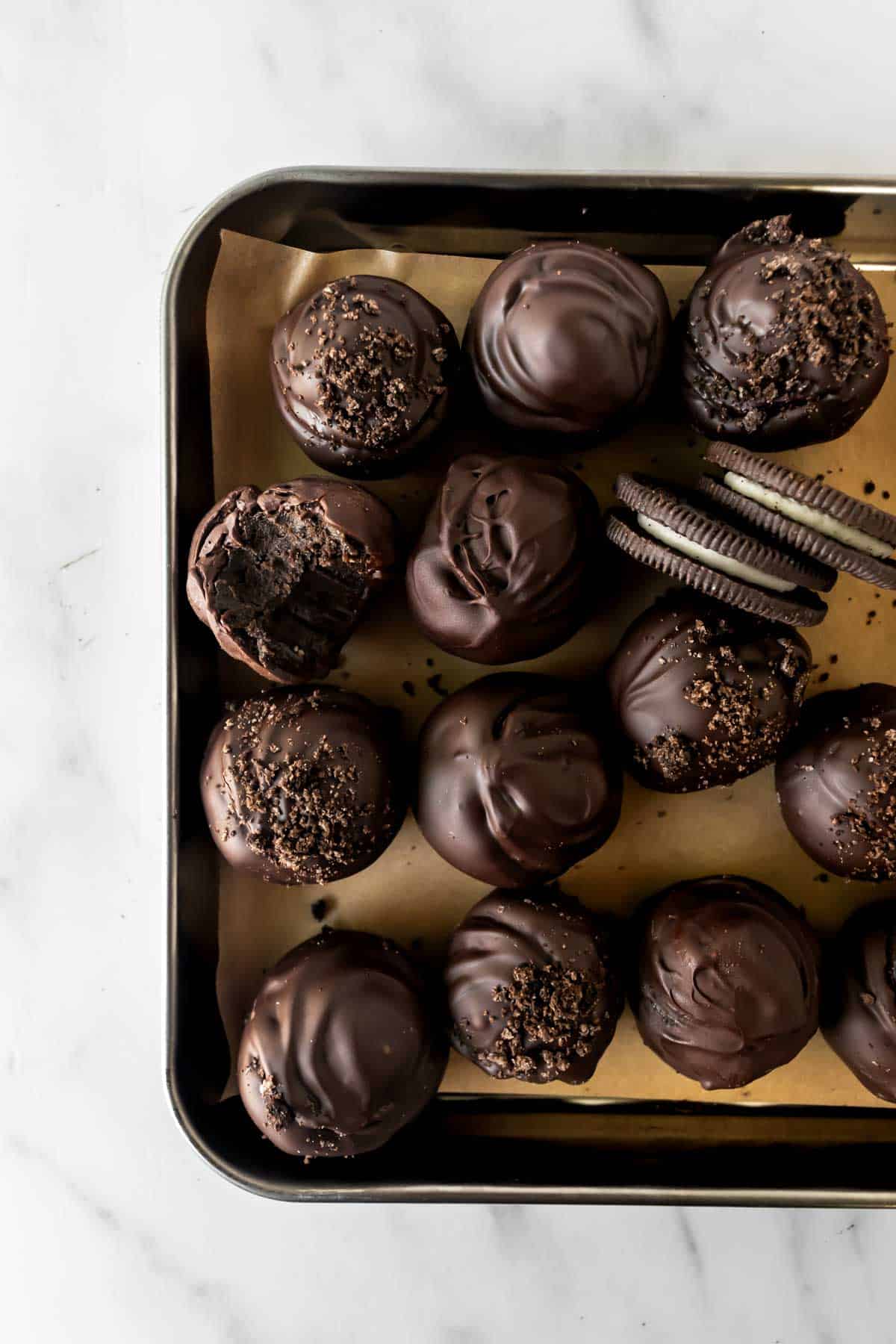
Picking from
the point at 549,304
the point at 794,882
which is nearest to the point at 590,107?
the point at 549,304

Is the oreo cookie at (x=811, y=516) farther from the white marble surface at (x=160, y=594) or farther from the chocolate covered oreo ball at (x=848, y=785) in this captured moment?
the white marble surface at (x=160, y=594)

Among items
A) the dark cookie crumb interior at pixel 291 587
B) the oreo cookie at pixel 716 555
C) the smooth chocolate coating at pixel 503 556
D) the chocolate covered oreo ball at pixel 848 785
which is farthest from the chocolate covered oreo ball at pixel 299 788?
the chocolate covered oreo ball at pixel 848 785

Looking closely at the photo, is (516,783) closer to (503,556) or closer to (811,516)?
(503,556)

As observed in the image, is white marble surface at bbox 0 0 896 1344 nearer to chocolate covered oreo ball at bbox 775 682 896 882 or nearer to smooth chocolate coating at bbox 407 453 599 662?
smooth chocolate coating at bbox 407 453 599 662

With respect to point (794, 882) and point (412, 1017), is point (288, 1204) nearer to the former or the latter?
point (412, 1017)

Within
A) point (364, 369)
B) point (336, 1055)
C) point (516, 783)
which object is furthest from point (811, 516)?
point (336, 1055)

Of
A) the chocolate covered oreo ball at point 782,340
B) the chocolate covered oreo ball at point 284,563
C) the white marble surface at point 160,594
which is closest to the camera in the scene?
the chocolate covered oreo ball at point 782,340
